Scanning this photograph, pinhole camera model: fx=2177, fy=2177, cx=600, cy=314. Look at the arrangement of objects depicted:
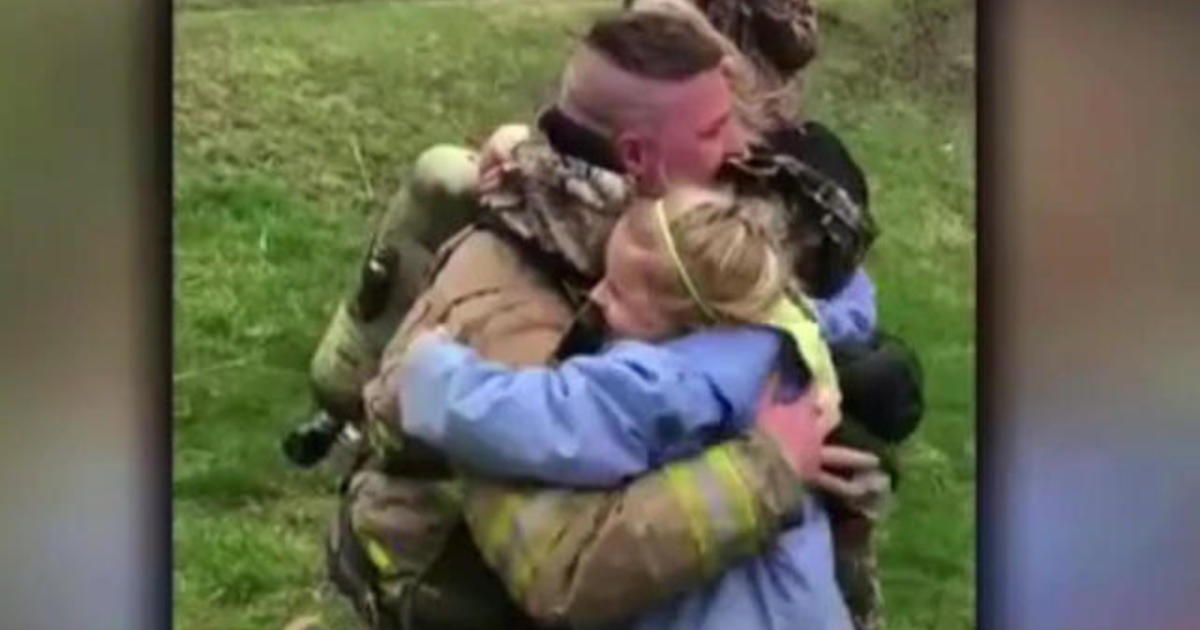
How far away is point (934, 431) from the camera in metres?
1.89

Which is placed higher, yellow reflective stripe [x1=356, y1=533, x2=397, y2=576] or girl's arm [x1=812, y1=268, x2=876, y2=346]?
girl's arm [x1=812, y1=268, x2=876, y2=346]

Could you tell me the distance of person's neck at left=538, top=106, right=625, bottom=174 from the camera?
1845mm

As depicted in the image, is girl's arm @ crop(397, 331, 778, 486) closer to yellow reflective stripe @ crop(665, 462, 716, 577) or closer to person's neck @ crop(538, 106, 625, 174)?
yellow reflective stripe @ crop(665, 462, 716, 577)

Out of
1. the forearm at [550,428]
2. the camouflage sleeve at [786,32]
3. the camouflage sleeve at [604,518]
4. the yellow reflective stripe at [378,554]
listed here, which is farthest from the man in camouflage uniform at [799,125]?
the yellow reflective stripe at [378,554]

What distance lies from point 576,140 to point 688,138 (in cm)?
10

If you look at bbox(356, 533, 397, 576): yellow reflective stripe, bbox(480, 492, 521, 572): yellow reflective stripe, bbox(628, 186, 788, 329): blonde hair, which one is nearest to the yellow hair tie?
bbox(628, 186, 788, 329): blonde hair

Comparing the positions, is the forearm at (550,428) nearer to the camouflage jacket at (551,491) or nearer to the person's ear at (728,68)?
the camouflage jacket at (551,491)

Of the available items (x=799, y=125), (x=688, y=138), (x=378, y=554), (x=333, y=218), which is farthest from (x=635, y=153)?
(x=378, y=554)

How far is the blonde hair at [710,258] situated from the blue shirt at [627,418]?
0.02 meters

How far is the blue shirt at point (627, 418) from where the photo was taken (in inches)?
70.4

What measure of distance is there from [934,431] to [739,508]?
21 cm

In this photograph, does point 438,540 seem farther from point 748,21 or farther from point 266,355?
point 748,21

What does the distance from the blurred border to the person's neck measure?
0.33 meters

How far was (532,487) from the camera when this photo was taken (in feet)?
5.90
